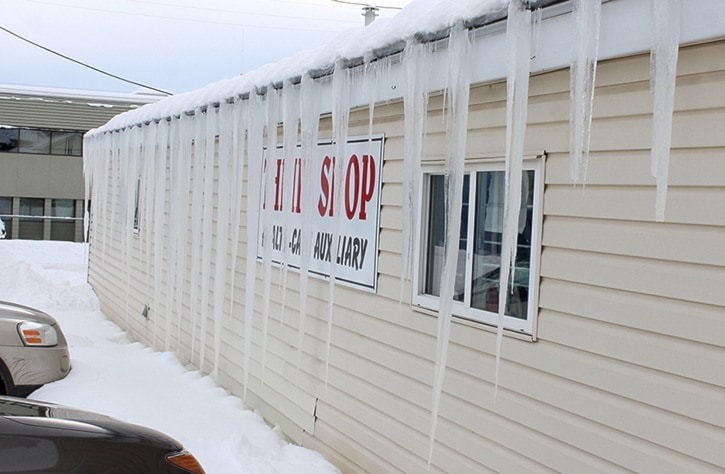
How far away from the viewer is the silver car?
598cm

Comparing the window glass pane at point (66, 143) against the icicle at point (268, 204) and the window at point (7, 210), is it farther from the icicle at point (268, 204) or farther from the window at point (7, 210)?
the icicle at point (268, 204)

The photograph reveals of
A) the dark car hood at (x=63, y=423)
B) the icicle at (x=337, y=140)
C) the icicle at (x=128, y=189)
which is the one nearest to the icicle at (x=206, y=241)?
the icicle at (x=337, y=140)

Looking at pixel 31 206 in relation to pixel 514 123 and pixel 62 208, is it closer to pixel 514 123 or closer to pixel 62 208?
pixel 62 208

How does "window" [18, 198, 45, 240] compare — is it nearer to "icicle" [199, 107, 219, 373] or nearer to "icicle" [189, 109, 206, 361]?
"icicle" [189, 109, 206, 361]

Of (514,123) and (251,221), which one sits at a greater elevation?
(514,123)

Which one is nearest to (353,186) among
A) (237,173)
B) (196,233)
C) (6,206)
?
(237,173)

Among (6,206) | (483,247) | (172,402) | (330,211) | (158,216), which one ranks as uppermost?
→ (330,211)

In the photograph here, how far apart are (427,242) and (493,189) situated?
2.11 ft

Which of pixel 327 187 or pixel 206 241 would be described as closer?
pixel 327 187

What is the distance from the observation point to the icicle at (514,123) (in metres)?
3.36

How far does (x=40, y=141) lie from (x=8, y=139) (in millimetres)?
927

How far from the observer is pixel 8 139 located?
24281 mm

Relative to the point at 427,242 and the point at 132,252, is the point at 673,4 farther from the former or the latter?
the point at 132,252

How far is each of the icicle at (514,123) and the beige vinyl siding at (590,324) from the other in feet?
0.45
